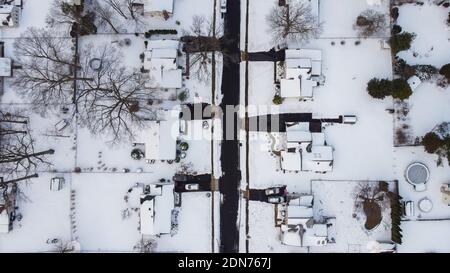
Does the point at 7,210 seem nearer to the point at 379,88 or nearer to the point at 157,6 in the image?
the point at 157,6

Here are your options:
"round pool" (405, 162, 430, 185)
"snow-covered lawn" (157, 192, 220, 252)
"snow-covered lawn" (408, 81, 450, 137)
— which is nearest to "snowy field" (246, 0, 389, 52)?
"snow-covered lawn" (408, 81, 450, 137)

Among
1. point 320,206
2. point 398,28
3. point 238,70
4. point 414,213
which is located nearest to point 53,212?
point 238,70

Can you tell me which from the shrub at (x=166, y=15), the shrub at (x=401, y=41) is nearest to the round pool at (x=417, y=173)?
the shrub at (x=401, y=41)

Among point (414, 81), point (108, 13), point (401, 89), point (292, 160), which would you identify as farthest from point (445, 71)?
point (108, 13)

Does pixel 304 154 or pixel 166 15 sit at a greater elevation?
pixel 166 15

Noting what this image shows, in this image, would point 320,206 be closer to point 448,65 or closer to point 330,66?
point 330,66

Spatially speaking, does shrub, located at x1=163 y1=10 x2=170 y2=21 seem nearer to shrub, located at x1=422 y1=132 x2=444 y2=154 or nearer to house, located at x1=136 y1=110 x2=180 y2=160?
house, located at x1=136 y1=110 x2=180 y2=160
